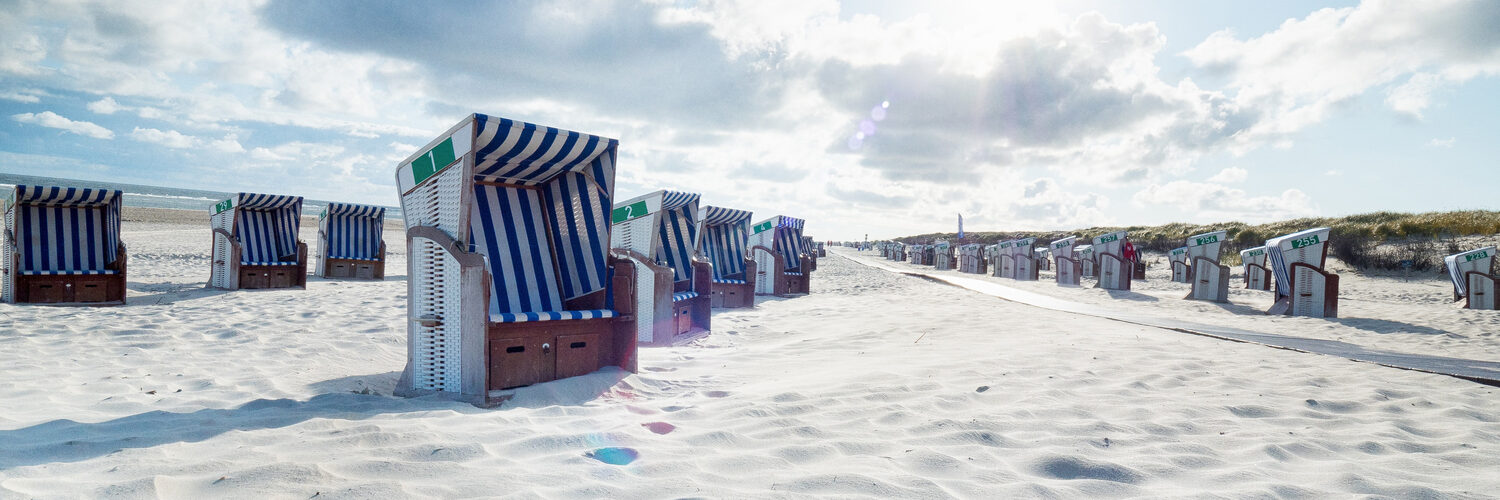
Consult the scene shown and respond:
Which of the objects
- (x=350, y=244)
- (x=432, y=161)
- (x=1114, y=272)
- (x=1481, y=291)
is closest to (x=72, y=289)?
(x=350, y=244)

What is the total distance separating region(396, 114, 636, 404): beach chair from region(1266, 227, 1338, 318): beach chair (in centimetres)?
1068

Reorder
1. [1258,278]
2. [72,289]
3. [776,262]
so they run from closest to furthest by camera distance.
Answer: [72,289] < [776,262] < [1258,278]

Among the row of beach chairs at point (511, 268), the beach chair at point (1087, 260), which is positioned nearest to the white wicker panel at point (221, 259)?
the row of beach chairs at point (511, 268)

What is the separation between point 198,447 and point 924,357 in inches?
174

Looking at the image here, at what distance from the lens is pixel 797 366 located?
203 inches

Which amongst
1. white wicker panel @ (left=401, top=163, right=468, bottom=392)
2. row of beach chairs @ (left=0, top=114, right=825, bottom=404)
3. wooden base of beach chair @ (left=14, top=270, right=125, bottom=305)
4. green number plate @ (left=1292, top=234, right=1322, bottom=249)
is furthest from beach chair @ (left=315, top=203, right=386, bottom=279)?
green number plate @ (left=1292, top=234, right=1322, bottom=249)

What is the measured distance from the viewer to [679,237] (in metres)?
9.31

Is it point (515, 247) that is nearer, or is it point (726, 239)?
point (515, 247)

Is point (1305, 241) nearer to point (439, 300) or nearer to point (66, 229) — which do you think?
point (439, 300)

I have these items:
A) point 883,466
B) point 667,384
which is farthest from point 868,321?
point 883,466

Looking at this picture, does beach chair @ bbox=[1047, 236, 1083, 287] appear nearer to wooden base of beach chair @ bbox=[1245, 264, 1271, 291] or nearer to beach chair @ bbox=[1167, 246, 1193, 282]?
A: beach chair @ bbox=[1167, 246, 1193, 282]

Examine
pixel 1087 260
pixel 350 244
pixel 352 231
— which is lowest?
pixel 1087 260

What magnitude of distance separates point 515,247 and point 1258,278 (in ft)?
59.5

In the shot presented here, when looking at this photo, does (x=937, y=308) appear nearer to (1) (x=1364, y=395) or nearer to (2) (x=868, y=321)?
(2) (x=868, y=321)
